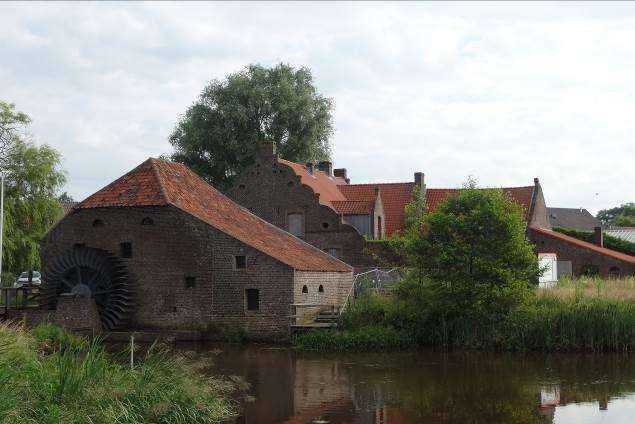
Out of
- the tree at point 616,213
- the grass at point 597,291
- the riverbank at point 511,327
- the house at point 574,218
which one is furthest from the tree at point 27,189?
the tree at point 616,213

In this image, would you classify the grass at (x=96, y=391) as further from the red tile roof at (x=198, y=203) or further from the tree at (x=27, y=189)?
the tree at (x=27, y=189)

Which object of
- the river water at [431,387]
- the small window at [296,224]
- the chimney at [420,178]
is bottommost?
the river water at [431,387]

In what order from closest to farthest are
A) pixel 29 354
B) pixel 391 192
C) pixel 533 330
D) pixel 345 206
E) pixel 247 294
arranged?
1. pixel 29 354
2. pixel 533 330
3. pixel 247 294
4. pixel 345 206
5. pixel 391 192

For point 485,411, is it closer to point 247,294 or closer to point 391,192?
point 247,294

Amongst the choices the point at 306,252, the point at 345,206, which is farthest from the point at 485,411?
the point at 345,206

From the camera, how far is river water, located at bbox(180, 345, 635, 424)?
49.9 feet

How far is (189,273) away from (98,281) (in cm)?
341

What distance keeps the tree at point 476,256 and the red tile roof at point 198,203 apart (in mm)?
4816

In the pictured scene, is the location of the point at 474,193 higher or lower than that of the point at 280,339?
higher

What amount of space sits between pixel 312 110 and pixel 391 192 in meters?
9.69

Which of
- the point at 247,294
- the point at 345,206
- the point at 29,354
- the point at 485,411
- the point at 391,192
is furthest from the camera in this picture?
the point at 391,192

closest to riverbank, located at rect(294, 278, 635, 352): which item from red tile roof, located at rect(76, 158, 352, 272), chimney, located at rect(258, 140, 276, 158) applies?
red tile roof, located at rect(76, 158, 352, 272)

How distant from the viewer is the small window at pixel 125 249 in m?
29.9

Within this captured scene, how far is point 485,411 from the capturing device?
1555 centimetres
